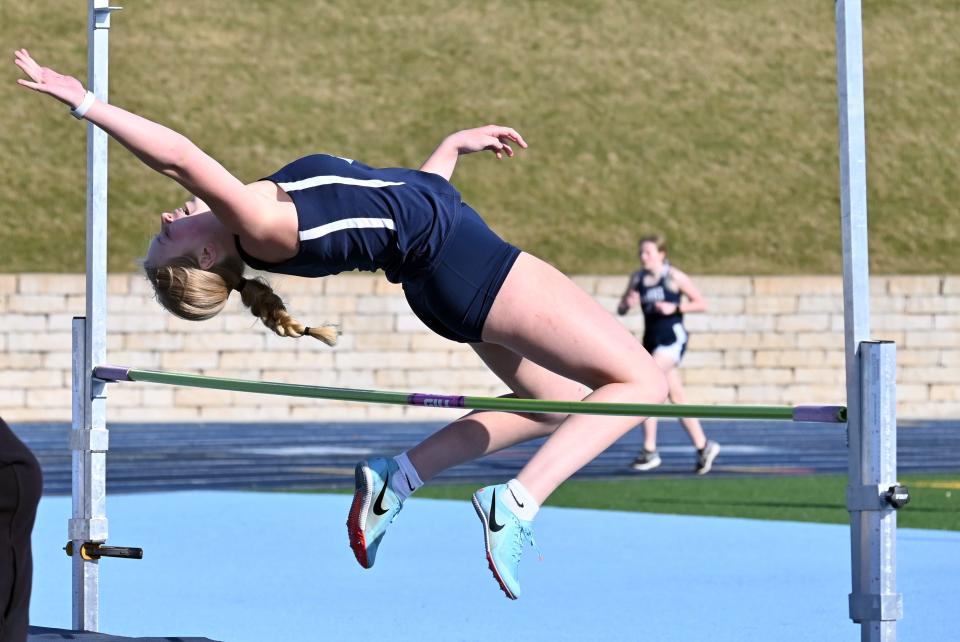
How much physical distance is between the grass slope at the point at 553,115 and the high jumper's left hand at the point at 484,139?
1896cm

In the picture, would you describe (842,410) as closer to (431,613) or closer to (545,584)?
(431,613)

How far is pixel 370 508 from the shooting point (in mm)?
5219

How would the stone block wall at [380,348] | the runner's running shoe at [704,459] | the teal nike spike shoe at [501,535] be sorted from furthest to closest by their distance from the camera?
the stone block wall at [380,348]
the runner's running shoe at [704,459]
the teal nike spike shoe at [501,535]

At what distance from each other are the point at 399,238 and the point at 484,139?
94cm

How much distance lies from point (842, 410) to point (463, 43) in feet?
86.3

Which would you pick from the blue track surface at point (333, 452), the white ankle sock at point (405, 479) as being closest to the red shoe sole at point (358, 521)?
the white ankle sock at point (405, 479)

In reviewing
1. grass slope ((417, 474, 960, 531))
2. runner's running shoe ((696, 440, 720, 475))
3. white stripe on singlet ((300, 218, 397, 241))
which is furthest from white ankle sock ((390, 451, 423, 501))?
runner's running shoe ((696, 440, 720, 475))

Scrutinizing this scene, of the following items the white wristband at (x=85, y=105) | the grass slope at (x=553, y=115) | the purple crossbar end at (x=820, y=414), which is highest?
the grass slope at (x=553, y=115)

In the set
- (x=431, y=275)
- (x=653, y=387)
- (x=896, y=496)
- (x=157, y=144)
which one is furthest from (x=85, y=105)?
(x=896, y=496)

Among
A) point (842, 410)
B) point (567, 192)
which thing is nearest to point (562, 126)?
point (567, 192)

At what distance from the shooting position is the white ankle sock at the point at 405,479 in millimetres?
5322

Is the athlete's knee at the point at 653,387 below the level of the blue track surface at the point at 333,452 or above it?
above

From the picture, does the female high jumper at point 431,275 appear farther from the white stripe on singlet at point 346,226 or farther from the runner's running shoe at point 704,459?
the runner's running shoe at point 704,459

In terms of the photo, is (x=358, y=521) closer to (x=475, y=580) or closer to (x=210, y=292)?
(x=210, y=292)
